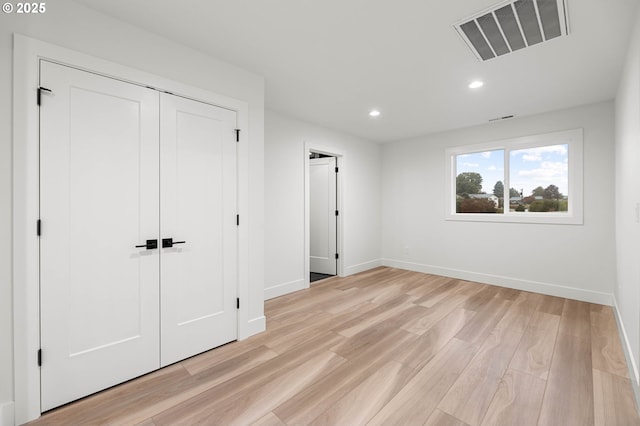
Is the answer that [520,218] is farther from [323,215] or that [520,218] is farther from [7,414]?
[7,414]

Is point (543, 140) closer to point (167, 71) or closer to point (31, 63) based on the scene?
point (167, 71)

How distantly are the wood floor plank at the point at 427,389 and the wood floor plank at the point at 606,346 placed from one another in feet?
3.14

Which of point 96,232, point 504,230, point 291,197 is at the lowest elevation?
point 504,230

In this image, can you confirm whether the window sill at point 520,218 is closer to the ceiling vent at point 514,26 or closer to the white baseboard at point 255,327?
the ceiling vent at point 514,26

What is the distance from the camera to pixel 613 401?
1871 mm

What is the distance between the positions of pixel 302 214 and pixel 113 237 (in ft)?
9.05

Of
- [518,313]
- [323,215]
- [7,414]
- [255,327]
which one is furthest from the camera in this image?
[323,215]

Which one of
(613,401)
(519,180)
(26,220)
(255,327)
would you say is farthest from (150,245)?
(519,180)

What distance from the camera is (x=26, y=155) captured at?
5.61 feet

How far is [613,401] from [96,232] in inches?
146

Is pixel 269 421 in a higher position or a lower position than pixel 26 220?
lower

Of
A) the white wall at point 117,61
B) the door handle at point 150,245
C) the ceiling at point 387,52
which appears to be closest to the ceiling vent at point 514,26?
the ceiling at point 387,52

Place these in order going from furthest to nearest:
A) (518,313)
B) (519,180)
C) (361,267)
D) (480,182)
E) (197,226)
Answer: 1. (361,267)
2. (480,182)
3. (519,180)
4. (518,313)
5. (197,226)

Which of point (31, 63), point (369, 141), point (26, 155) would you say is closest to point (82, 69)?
point (31, 63)
